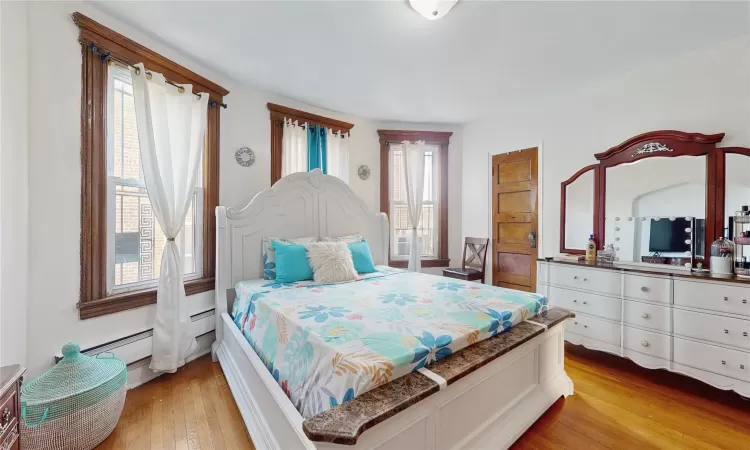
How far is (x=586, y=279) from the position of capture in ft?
8.39

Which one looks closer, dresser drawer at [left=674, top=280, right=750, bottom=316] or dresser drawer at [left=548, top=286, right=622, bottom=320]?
dresser drawer at [left=674, top=280, right=750, bottom=316]

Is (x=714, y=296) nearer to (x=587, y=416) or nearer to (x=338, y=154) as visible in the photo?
(x=587, y=416)

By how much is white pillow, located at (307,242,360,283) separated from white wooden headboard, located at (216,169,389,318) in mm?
497

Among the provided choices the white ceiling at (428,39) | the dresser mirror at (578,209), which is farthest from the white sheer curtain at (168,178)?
the dresser mirror at (578,209)

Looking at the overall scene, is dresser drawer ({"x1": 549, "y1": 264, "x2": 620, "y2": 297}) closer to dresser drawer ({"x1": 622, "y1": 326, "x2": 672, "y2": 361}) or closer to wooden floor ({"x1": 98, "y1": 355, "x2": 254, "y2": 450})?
dresser drawer ({"x1": 622, "y1": 326, "x2": 672, "y2": 361})

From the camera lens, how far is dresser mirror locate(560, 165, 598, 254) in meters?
2.98

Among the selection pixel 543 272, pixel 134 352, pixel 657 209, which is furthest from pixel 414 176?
pixel 134 352

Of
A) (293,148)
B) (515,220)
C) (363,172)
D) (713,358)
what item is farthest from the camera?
(363,172)

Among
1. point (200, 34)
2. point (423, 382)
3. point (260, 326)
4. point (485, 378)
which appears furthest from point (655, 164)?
point (200, 34)

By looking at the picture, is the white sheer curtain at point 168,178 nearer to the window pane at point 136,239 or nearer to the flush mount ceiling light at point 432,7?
the window pane at point 136,239

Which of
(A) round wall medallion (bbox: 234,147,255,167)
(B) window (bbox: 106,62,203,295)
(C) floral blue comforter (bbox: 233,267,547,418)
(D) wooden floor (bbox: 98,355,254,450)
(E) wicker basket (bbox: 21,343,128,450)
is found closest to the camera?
(C) floral blue comforter (bbox: 233,267,547,418)

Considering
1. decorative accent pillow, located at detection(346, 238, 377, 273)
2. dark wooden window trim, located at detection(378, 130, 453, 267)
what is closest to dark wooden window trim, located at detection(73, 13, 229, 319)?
decorative accent pillow, located at detection(346, 238, 377, 273)

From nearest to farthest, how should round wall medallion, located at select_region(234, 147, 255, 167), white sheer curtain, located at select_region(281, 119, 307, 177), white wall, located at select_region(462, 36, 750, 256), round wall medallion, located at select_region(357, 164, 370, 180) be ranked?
1. white wall, located at select_region(462, 36, 750, 256)
2. round wall medallion, located at select_region(234, 147, 255, 167)
3. white sheer curtain, located at select_region(281, 119, 307, 177)
4. round wall medallion, located at select_region(357, 164, 370, 180)

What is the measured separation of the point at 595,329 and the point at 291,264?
2.60 meters
